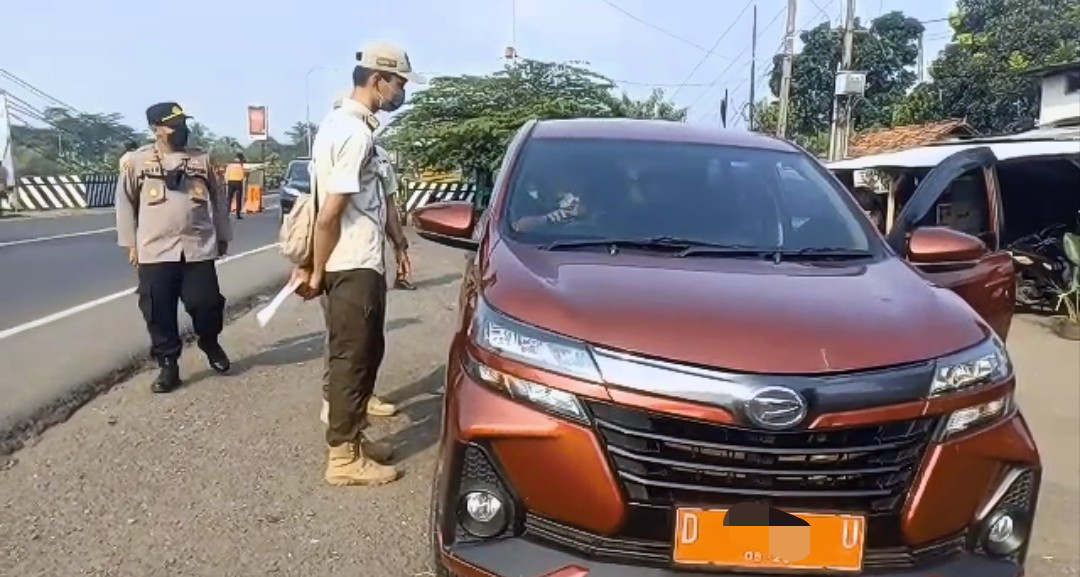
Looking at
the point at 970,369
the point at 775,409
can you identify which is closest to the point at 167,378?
the point at 775,409

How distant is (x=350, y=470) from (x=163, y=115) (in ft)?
8.40

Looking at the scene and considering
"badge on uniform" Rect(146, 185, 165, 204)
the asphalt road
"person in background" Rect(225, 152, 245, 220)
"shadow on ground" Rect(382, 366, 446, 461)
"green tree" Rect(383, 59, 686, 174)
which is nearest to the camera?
"shadow on ground" Rect(382, 366, 446, 461)

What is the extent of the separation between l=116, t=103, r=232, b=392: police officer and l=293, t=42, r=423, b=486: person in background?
1779 mm

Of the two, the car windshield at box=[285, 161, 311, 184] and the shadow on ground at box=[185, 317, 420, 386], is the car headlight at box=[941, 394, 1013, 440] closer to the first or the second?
the shadow on ground at box=[185, 317, 420, 386]

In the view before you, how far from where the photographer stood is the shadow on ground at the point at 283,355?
6684 millimetres

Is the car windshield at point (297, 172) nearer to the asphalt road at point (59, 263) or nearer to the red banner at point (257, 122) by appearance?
the asphalt road at point (59, 263)

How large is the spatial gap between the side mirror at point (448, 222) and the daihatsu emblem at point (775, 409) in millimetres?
1655

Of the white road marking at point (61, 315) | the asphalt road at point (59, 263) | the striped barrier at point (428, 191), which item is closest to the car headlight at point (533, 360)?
the white road marking at point (61, 315)

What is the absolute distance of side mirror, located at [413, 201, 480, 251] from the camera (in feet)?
13.1

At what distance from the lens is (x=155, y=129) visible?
19.6ft

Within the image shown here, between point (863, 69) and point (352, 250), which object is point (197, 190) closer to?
point (352, 250)

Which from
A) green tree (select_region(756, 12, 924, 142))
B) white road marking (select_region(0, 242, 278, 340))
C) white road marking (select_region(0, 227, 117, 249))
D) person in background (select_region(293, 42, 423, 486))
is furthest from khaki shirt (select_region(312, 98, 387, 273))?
green tree (select_region(756, 12, 924, 142))

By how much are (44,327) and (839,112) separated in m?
20.7

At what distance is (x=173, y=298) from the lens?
610 cm
